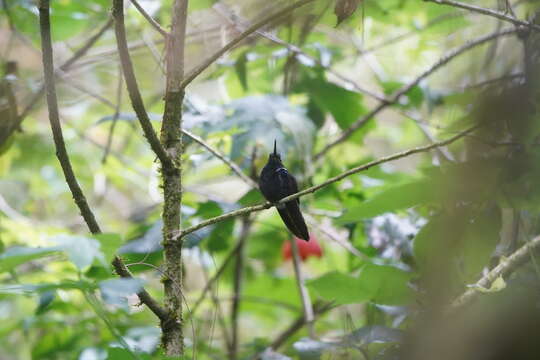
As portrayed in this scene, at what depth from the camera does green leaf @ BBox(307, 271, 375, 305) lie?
1.44 meters

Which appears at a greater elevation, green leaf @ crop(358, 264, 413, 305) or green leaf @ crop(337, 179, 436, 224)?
green leaf @ crop(337, 179, 436, 224)

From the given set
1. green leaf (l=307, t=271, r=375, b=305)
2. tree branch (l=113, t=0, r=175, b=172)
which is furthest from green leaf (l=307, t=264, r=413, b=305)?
tree branch (l=113, t=0, r=175, b=172)

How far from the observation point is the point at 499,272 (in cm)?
125

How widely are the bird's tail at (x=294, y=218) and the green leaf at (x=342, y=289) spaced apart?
11.1 inches

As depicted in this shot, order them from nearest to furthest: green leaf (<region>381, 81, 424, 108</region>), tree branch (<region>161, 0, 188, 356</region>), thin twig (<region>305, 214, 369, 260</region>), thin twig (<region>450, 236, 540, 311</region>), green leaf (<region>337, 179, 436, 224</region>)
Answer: tree branch (<region>161, 0, 188, 356</region>) < thin twig (<region>450, 236, 540, 311</region>) < green leaf (<region>337, 179, 436, 224</region>) < thin twig (<region>305, 214, 369, 260</region>) < green leaf (<region>381, 81, 424, 108</region>)

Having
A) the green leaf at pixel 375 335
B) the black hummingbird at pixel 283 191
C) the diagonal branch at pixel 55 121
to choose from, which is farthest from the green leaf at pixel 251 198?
the diagonal branch at pixel 55 121

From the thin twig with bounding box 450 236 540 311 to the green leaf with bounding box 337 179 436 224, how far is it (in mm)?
217

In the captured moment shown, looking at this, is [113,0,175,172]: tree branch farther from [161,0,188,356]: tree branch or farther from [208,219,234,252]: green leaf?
Result: [208,219,234,252]: green leaf

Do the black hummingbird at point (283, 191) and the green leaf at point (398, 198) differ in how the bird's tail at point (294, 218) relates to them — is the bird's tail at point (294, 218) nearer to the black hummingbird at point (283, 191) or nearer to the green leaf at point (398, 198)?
the black hummingbird at point (283, 191)

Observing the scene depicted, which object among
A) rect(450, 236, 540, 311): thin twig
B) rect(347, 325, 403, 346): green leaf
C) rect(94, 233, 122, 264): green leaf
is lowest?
rect(94, 233, 122, 264): green leaf

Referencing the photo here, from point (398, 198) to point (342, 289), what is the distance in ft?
0.90

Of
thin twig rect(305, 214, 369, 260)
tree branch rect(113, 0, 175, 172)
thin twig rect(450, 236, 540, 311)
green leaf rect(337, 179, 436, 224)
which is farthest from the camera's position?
thin twig rect(305, 214, 369, 260)

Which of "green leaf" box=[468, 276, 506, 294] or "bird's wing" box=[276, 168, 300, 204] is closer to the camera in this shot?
"green leaf" box=[468, 276, 506, 294]

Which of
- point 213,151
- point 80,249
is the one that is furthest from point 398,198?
point 80,249
